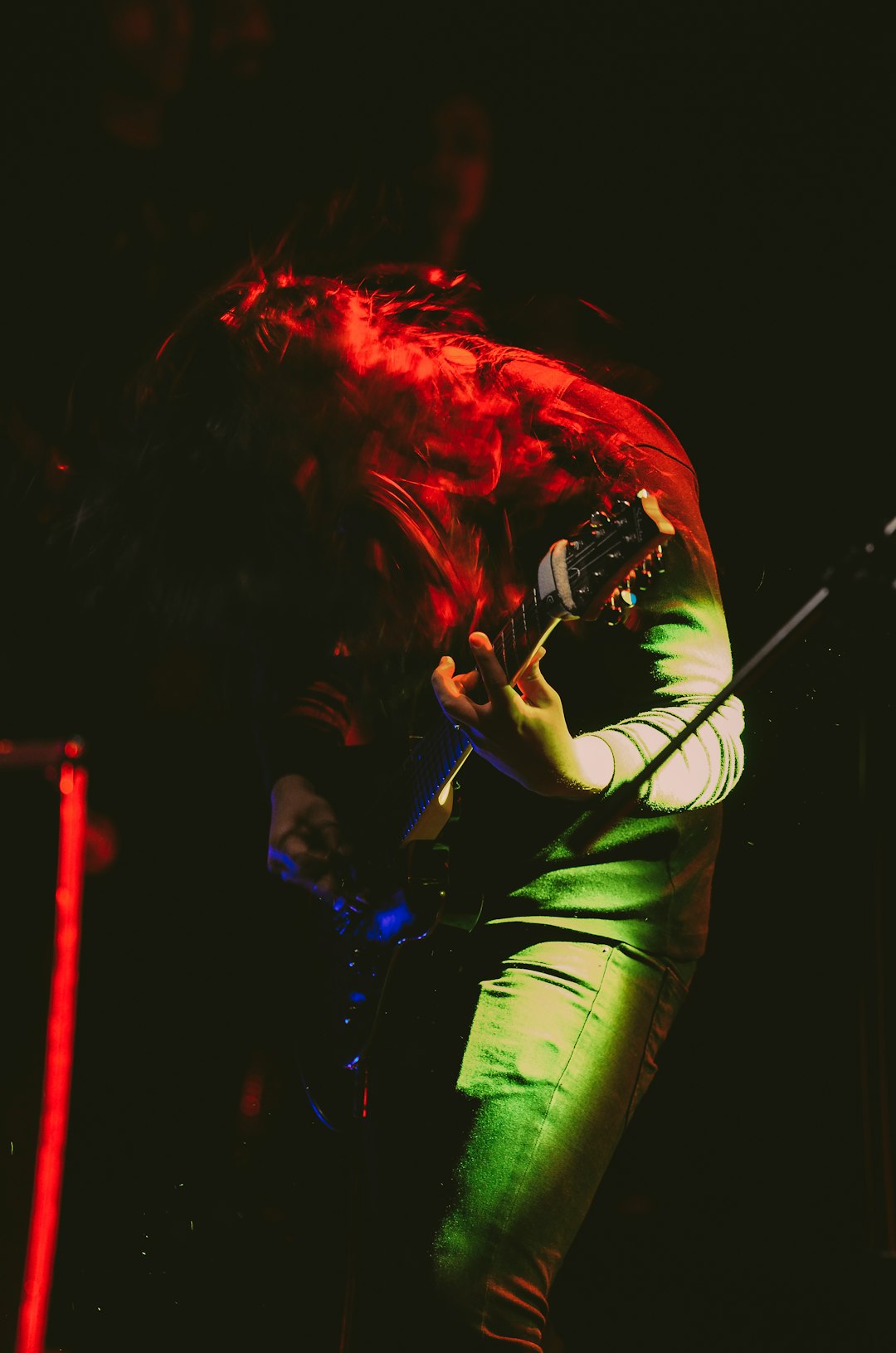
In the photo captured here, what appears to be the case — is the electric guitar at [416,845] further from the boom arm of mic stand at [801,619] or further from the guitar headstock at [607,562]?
the boom arm of mic stand at [801,619]

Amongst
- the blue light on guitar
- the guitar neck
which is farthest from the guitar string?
the blue light on guitar

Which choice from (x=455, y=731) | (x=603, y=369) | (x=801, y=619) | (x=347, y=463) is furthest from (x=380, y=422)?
(x=801, y=619)

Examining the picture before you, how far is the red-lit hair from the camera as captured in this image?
1934 millimetres

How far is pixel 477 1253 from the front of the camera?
53.5 inches

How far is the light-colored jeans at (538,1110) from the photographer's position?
53.4 inches

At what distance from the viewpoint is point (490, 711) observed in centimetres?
144

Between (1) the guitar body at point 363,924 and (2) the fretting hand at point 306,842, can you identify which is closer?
(1) the guitar body at point 363,924

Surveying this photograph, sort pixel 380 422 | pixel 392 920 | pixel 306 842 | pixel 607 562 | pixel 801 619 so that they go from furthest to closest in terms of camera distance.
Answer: pixel 380 422 → pixel 306 842 → pixel 392 920 → pixel 607 562 → pixel 801 619

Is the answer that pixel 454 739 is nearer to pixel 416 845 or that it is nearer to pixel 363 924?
pixel 416 845

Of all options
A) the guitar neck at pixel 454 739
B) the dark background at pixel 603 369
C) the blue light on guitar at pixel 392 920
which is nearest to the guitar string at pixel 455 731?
the guitar neck at pixel 454 739

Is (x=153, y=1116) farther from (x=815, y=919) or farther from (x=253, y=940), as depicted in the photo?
(x=815, y=919)

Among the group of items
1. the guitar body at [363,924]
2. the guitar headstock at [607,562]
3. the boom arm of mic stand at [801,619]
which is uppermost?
the boom arm of mic stand at [801,619]

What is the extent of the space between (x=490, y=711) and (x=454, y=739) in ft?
0.66

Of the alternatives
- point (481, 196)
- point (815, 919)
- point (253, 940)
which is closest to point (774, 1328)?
point (815, 919)
